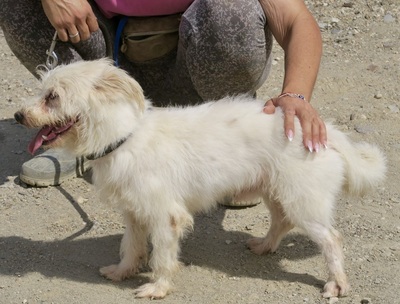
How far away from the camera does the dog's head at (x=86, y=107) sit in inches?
126

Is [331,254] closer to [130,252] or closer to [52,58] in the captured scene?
[130,252]

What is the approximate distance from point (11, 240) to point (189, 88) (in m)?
1.38

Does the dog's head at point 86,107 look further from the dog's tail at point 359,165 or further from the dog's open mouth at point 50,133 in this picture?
the dog's tail at point 359,165

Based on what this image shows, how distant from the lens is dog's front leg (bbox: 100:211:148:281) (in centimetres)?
359

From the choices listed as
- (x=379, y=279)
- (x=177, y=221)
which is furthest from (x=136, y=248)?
(x=379, y=279)

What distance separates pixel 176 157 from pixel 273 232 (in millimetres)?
741

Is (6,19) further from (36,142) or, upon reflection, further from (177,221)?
(177,221)

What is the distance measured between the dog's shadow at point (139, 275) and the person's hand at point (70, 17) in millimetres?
1087

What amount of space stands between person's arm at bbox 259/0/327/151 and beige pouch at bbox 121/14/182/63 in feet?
1.98

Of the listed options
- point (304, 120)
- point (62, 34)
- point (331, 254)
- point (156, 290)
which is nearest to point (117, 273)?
point (156, 290)

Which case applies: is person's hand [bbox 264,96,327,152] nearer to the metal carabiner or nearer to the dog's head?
the dog's head

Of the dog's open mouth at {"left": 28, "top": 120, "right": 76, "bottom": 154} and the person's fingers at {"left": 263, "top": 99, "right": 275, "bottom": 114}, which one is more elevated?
the person's fingers at {"left": 263, "top": 99, "right": 275, "bottom": 114}

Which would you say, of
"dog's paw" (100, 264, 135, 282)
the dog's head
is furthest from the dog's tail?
"dog's paw" (100, 264, 135, 282)

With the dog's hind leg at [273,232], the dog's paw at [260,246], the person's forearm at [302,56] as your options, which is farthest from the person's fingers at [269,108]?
the dog's paw at [260,246]
